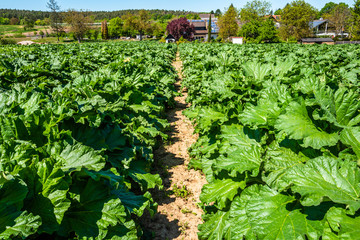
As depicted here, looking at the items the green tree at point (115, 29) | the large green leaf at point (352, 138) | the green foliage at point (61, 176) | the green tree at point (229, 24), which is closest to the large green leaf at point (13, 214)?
the green foliage at point (61, 176)

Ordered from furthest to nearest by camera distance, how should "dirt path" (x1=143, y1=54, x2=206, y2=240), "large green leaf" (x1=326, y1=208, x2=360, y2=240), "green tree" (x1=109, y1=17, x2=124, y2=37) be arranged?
"green tree" (x1=109, y1=17, x2=124, y2=37) → "dirt path" (x1=143, y1=54, x2=206, y2=240) → "large green leaf" (x1=326, y1=208, x2=360, y2=240)

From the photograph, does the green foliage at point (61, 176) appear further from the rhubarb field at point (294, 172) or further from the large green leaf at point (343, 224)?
the large green leaf at point (343, 224)

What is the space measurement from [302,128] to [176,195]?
254 centimetres

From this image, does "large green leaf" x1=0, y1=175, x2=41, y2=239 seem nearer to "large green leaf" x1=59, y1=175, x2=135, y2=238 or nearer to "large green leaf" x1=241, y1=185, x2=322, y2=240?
"large green leaf" x1=59, y1=175, x2=135, y2=238

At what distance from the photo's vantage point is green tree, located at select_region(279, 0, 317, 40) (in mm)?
56531

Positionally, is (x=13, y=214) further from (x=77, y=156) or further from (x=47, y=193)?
(x=77, y=156)

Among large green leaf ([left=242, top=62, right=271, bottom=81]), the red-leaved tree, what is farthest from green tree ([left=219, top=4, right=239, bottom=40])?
large green leaf ([left=242, top=62, right=271, bottom=81])

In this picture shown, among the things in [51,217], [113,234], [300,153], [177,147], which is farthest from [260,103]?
[177,147]

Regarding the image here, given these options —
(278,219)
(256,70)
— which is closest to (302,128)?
(278,219)

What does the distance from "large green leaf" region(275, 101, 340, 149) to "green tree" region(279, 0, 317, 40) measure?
64.5 metres

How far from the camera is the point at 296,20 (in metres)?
56.6

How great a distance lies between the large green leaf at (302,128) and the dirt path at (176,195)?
2012 millimetres

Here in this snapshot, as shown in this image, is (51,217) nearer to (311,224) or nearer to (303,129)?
Answer: (311,224)

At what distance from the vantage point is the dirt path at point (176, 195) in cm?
315
